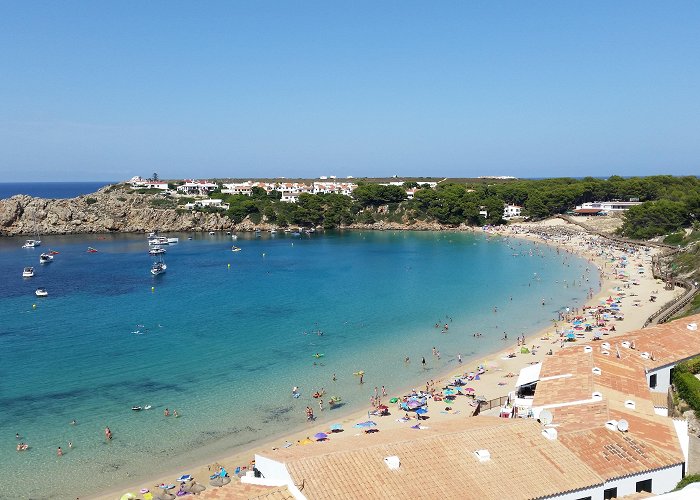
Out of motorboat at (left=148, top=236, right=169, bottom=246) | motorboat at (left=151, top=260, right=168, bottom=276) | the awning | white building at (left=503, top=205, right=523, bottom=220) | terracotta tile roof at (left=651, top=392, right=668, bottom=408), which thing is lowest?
motorboat at (left=151, top=260, right=168, bottom=276)

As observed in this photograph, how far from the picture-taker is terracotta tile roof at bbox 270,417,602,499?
539 inches

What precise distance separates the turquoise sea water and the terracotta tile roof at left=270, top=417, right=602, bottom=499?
10259mm

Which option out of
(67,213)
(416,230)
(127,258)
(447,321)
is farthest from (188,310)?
(67,213)

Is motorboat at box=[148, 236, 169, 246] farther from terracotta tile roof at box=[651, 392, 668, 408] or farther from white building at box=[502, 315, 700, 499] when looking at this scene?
terracotta tile roof at box=[651, 392, 668, 408]

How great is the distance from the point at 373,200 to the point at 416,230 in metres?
12.2

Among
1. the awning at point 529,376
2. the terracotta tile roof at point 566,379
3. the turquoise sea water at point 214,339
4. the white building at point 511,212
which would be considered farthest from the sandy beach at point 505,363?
the white building at point 511,212

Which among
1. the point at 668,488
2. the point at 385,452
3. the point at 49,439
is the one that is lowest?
the point at 49,439

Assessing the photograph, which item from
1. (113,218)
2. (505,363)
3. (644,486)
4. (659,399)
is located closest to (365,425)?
(644,486)

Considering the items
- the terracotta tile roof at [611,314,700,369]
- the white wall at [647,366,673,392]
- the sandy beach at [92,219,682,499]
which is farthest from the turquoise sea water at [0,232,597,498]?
the white wall at [647,366,673,392]

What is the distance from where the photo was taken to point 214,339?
38.1m

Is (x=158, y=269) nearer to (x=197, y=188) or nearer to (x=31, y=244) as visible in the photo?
(x=31, y=244)

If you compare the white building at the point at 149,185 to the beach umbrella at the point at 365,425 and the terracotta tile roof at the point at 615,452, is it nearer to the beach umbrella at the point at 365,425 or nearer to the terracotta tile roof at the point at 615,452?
the beach umbrella at the point at 365,425

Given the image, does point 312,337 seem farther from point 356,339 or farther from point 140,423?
point 140,423

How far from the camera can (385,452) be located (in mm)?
14992
